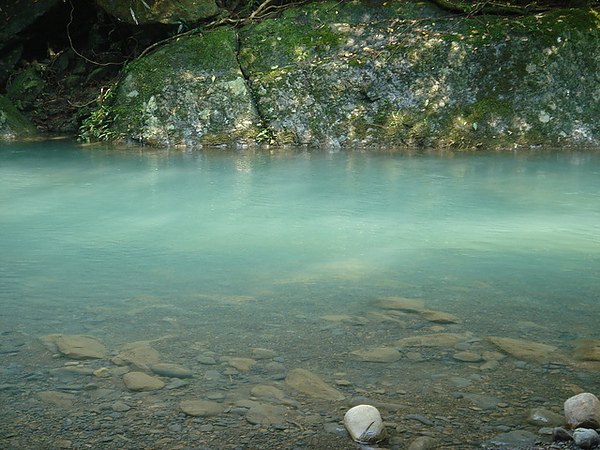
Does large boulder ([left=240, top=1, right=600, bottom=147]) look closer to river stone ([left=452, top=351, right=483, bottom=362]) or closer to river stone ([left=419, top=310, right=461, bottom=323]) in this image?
river stone ([left=419, top=310, right=461, bottom=323])

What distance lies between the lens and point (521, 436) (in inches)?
56.5

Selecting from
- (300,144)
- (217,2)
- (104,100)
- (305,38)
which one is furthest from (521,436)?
(217,2)

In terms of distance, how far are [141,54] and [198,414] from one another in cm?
706

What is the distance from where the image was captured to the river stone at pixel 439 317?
6.92 feet

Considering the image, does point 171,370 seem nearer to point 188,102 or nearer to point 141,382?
point 141,382

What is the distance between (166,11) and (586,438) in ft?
24.4

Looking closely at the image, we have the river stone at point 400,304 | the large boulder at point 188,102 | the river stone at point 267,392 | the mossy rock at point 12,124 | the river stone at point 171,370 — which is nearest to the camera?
the river stone at point 267,392

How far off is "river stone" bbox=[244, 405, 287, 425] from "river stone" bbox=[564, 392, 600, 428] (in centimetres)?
67

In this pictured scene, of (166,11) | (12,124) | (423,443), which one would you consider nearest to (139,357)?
(423,443)

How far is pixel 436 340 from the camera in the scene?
1956mm

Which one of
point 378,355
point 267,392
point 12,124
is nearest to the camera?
point 267,392

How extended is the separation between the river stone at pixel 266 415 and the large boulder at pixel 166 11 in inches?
274

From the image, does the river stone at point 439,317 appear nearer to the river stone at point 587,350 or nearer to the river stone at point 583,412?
the river stone at point 587,350

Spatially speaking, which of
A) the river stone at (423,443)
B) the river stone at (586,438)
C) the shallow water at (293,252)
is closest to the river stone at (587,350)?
the shallow water at (293,252)
